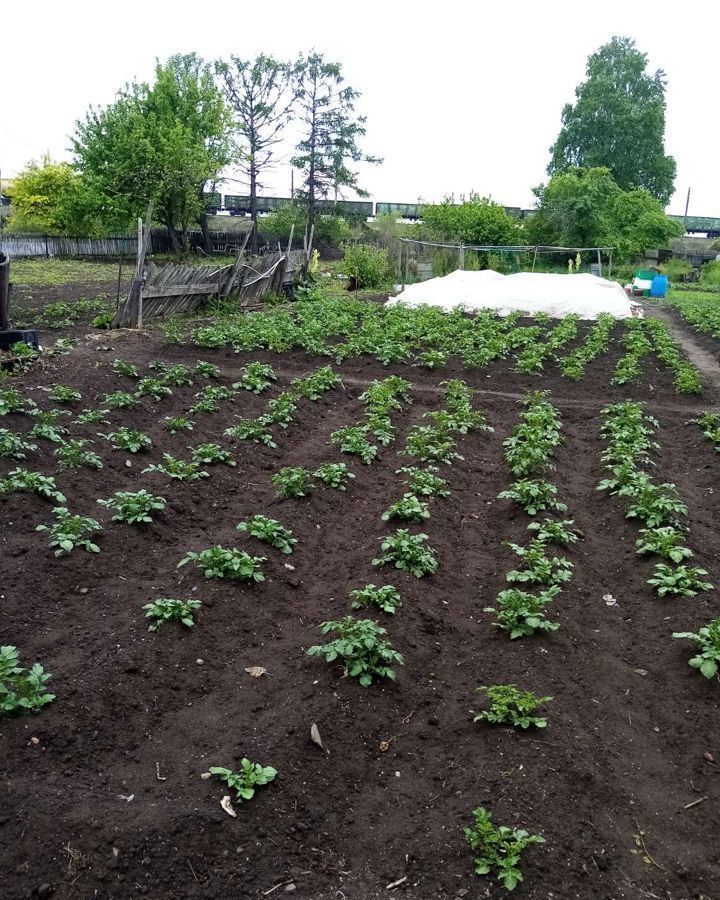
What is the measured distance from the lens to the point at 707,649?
13.8ft

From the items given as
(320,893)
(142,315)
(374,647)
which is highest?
(142,315)

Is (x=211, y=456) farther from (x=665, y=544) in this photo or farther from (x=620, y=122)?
(x=620, y=122)

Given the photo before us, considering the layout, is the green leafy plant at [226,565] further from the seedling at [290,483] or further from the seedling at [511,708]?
the seedling at [511,708]

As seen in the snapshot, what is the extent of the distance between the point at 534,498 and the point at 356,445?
80.2 inches

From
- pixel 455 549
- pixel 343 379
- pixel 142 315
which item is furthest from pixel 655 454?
pixel 142 315

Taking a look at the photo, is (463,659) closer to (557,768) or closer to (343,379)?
(557,768)

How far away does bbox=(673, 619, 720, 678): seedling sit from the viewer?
4.10 m

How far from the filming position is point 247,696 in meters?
3.96

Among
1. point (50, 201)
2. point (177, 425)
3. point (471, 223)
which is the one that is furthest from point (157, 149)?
point (177, 425)

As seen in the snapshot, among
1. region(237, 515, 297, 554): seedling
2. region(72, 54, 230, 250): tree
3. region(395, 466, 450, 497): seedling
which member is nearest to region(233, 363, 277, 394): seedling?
region(395, 466, 450, 497): seedling

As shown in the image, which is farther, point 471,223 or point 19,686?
point 471,223

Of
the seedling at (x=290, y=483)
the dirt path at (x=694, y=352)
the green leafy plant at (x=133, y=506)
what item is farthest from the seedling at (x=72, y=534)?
the dirt path at (x=694, y=352)

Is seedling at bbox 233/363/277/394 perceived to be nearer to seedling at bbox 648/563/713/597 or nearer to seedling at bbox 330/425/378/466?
seedling at bbox 330/425/378/466

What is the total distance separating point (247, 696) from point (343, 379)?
8040 mm
